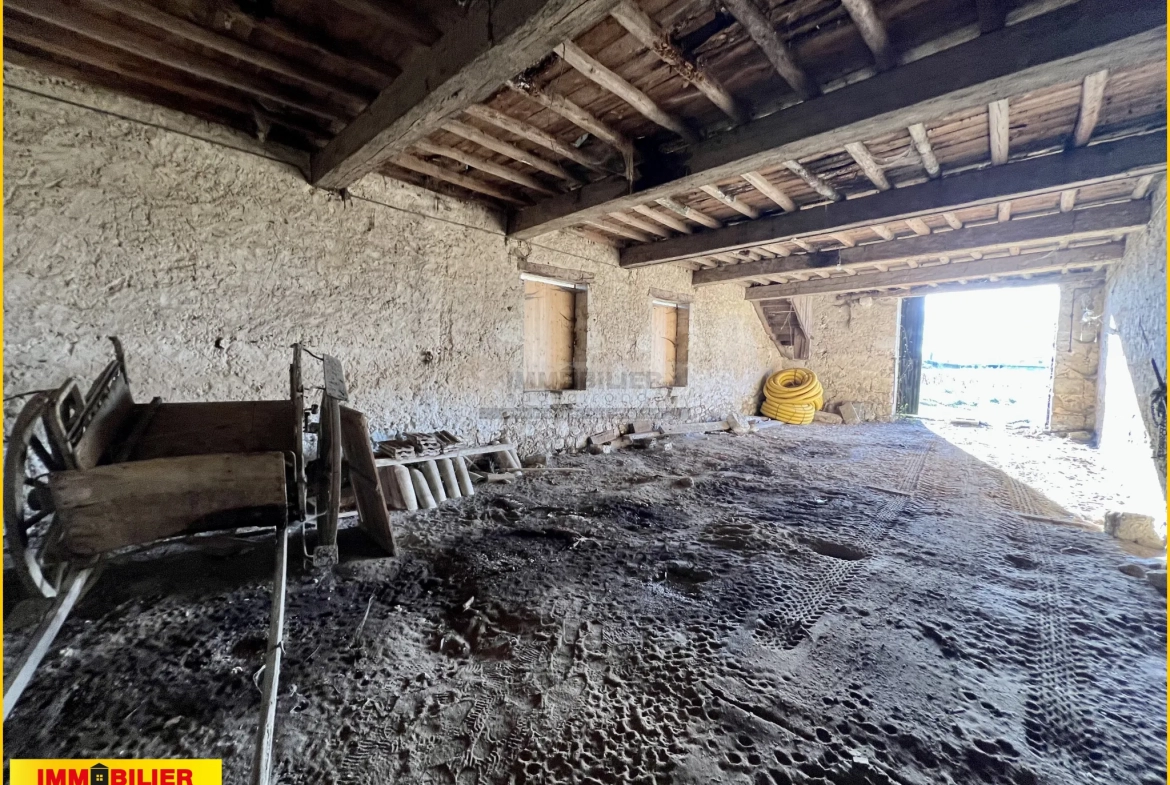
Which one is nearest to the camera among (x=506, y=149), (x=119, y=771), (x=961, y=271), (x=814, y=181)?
(x=119, y=771)

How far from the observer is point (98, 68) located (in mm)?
2379

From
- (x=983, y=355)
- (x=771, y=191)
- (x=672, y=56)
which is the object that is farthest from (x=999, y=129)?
(x=983, y=355)

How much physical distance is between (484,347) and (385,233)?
133cm

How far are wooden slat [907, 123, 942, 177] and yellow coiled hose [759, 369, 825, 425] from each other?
5.30 m

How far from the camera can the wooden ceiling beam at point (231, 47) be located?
192 cm

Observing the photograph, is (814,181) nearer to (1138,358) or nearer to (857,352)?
(1138,358)

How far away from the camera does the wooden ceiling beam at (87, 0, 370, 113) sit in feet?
6.30

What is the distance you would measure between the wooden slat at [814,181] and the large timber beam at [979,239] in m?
1.87

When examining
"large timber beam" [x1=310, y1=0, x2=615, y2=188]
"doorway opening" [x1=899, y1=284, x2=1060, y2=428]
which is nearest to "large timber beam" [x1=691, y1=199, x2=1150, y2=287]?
"doorway opening" [x1=899, y1=284, x2=1060, y2=428]

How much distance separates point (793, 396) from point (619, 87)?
7.20 meters

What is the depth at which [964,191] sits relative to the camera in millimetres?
3416

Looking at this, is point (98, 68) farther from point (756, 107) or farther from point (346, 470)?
point (756, 107)

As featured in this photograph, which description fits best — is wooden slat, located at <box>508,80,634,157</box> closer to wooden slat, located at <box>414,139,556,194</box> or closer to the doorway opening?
wooden slat, located at <box>414,139,556,194</box>

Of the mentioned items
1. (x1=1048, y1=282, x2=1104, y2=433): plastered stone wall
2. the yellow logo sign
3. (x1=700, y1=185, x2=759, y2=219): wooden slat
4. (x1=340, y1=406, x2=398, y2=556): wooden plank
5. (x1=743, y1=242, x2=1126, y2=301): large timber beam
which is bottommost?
the yellow logo sign
